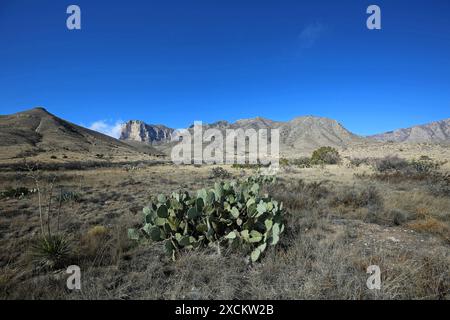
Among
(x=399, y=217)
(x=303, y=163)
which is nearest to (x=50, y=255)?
(x=399, y=217)

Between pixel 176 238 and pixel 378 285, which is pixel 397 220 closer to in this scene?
pixel 378 285

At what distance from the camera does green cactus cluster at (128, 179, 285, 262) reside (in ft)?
15.1

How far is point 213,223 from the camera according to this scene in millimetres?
4895

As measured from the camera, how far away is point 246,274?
3.98 metres

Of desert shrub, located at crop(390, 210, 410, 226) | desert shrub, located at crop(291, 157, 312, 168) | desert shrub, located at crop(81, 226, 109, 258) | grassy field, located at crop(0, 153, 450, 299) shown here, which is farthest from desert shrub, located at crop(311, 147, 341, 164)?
desert shrub, located at crop(81, 226, 109, 258)

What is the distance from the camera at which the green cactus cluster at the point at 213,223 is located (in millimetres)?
4613

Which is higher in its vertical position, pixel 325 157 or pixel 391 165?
pixel 325 157

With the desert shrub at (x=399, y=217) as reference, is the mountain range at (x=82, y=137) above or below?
above

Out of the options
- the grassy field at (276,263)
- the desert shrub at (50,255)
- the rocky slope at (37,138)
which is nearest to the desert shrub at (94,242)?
the grassy field at (276,263)

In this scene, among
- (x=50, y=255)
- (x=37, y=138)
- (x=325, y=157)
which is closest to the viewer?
(x=50, y=255)

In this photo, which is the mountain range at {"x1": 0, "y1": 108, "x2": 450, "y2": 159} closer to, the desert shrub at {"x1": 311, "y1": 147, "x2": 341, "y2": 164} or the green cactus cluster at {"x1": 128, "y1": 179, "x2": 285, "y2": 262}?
the desert shrub at {"x1": 311, "y1": 147, "x2": 341, "y2": 164}

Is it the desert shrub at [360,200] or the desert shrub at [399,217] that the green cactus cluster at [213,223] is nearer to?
the desert shrub at [399,217]

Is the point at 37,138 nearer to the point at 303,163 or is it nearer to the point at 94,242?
the point at 303,163
